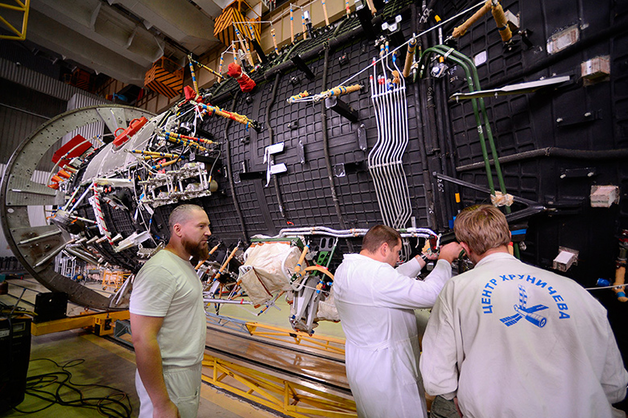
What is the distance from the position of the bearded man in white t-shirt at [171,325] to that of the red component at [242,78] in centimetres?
149

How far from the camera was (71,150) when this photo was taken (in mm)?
5516

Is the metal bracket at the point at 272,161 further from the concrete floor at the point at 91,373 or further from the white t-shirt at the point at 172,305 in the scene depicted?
the concrete floor at the point at 91,373

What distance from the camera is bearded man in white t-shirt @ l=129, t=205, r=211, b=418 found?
1330mm

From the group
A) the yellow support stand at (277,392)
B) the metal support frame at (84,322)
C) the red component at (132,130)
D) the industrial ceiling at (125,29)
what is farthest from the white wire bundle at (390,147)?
the industrial ceiling at (125,29)

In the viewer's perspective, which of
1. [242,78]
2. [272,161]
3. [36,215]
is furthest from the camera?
[36,215]

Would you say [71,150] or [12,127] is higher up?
[12,127]

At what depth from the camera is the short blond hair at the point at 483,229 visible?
3.94 feet

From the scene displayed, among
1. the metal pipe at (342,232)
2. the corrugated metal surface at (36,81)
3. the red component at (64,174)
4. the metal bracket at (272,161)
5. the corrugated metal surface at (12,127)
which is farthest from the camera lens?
the corrugated metal surface at (12,127)

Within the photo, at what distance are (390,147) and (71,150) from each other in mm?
6624

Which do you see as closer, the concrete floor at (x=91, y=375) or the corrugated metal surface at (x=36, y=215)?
the concrete floor at (x=91, y=375)

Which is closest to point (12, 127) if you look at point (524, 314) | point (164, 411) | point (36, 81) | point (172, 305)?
point (36, 81)

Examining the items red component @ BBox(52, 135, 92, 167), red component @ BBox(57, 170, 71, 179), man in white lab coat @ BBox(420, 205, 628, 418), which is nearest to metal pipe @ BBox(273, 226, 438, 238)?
man in white lab coat @ BBox(420, 205, 628, 418)

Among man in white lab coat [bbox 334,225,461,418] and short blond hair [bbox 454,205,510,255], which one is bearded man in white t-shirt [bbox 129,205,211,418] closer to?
man in white lab coat [bbox 334,225,461,418]

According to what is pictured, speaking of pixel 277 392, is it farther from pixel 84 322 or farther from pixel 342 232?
pixel 84 322
